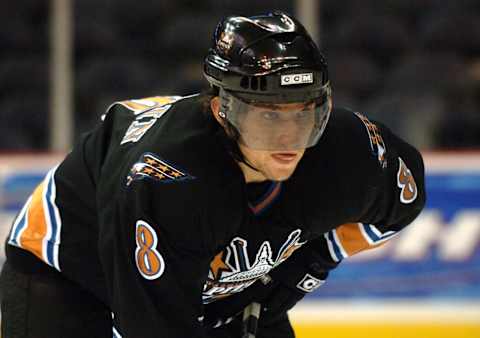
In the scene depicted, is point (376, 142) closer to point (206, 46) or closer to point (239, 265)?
point (239, 265)

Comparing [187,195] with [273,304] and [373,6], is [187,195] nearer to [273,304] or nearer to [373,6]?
[273,304]

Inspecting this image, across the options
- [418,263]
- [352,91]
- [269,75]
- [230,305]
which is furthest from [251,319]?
[352,91]

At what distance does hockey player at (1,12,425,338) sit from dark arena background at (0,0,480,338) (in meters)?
1.77

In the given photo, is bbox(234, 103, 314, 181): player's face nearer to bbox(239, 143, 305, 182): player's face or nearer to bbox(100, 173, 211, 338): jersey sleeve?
bbox(239, 143, 305, 182): player's face

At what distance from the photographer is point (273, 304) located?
2.09m

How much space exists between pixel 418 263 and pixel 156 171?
2.37 metres

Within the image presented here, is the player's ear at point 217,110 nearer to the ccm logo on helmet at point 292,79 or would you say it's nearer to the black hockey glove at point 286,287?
the ccm logo on helmet at point 292,79

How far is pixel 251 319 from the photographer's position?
80.0 inches

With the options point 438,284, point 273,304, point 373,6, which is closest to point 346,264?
point 438,284

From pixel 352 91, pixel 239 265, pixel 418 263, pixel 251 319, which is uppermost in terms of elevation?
pixel 239 265

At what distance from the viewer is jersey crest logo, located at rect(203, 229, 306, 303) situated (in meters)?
1.80

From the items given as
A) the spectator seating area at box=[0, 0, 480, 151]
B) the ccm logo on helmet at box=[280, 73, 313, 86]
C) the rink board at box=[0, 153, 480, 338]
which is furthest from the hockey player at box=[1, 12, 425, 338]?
the spectator seating area at box=[0, 0, 480, 151]

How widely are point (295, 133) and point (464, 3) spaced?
3206 millimetres

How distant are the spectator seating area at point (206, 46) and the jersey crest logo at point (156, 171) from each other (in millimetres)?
2657
